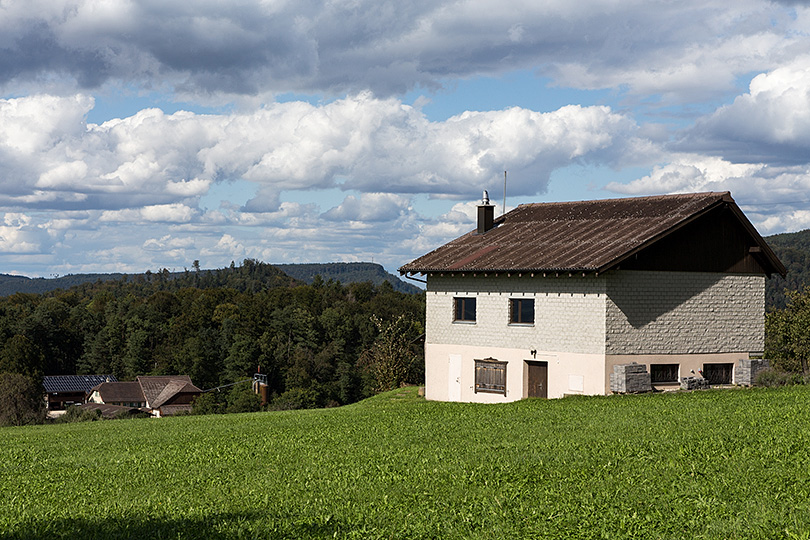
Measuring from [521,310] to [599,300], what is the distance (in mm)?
3674

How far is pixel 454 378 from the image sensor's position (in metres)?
35.8

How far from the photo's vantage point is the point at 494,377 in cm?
3431

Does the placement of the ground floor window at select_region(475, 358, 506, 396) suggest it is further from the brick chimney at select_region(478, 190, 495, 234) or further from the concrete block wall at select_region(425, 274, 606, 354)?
the brick chimney at select_region(478, 190, 495, 234)

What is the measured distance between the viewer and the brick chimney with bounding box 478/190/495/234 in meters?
39.4

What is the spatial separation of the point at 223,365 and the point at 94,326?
42.1 metres

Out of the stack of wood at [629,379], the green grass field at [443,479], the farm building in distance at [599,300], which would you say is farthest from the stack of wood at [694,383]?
the green grass field at [443,479]

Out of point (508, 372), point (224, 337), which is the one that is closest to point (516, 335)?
point (508, 372)

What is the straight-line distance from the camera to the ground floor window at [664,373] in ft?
105

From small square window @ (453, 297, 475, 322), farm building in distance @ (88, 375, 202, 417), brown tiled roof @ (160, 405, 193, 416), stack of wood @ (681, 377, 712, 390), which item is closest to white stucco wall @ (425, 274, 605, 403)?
small square window @ (453, 297, 475, 322)

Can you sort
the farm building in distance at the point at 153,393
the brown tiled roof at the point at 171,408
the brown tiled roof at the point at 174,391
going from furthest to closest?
1. the brown tiled roof at the point at 174,391
2. the farm building in distance at the point at 153,393
3. the brown tiled roof at the point at 171,408

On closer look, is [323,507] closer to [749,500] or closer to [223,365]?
[749,500]

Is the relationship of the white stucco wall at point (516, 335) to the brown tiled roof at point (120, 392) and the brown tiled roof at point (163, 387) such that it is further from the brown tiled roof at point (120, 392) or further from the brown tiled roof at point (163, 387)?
the brown tiled roof at point (120, 392)

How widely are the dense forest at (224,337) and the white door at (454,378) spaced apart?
77.9 meters

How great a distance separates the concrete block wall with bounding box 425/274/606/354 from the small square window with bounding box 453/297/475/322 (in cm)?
20
